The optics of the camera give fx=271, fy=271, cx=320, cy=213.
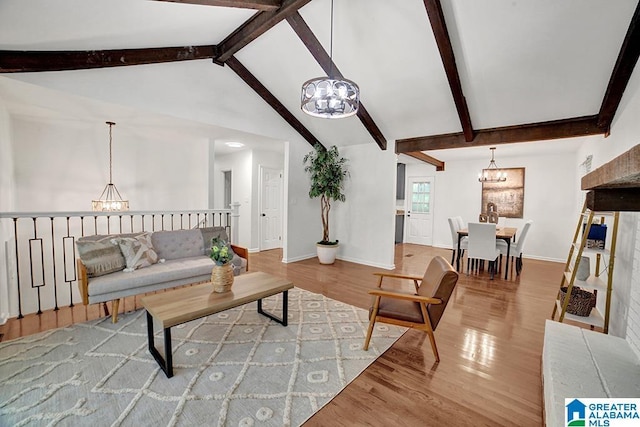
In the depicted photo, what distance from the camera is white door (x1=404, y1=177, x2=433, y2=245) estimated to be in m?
7.85

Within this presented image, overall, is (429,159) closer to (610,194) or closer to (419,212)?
(419,212)

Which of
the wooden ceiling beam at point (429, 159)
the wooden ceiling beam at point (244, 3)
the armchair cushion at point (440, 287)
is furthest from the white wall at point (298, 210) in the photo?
the armchair cushion at point (440, 287)

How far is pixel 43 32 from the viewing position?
2.45m

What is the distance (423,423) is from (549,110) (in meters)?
3.97

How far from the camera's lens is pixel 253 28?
3359mm

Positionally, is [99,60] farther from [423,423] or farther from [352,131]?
[423,423]

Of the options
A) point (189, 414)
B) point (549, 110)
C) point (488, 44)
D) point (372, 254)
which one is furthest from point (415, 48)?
point (189, 414)

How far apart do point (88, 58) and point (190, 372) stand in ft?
11.1

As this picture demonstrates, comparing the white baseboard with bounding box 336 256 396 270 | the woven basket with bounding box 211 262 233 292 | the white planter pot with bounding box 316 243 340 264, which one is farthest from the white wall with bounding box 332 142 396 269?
the woven basket with bounding box 211 262 233 292

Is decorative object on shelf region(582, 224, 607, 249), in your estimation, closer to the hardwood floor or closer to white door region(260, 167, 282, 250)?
the hardwood floor

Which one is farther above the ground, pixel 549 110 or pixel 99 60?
pixel 99 60

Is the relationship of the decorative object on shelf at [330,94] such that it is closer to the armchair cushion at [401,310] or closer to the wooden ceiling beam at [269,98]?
the armchair cushion at [401,310]

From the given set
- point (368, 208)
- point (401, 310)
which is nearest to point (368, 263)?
point (368, 208)

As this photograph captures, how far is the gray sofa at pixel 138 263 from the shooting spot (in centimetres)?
274
